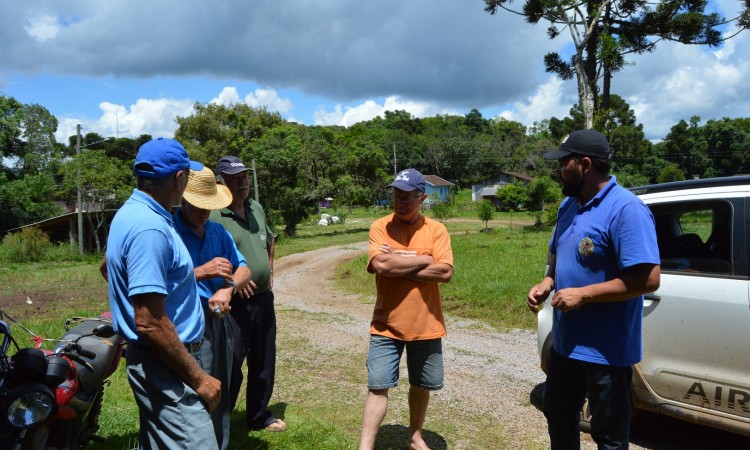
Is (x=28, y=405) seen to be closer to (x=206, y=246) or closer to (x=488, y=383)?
(x=206, y=246)

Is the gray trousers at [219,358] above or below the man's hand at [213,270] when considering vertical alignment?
below

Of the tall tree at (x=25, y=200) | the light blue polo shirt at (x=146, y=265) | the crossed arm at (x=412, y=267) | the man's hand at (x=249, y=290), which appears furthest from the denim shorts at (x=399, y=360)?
the tall tree at (x=25, y=200)

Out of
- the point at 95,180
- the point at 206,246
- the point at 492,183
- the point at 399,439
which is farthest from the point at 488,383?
the point at 492,183

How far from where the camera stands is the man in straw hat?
2943 millimetres

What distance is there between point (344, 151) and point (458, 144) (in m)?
40.5

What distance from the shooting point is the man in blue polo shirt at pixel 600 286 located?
2.69 metres

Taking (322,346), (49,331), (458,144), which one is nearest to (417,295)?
(322,346)

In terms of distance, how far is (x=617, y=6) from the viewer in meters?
18.4

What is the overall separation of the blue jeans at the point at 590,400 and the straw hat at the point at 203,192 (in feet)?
6.76

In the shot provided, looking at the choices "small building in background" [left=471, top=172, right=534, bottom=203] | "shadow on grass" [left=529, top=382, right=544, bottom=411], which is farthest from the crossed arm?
"small building in background" [left=471, top=172, right=534, bottom=203]

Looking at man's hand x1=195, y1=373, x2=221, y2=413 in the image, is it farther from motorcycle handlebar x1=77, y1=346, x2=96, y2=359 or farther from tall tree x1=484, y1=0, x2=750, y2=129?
tall tree x1=484, y1=0, x2=750, y2=129

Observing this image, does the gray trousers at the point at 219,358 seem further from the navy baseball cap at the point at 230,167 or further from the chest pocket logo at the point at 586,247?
the chest pocket logo at the point at 586,247

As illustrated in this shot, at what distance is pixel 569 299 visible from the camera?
2.76 meters

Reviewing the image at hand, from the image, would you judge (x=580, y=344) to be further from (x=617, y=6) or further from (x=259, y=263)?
(x=617, y=6)
